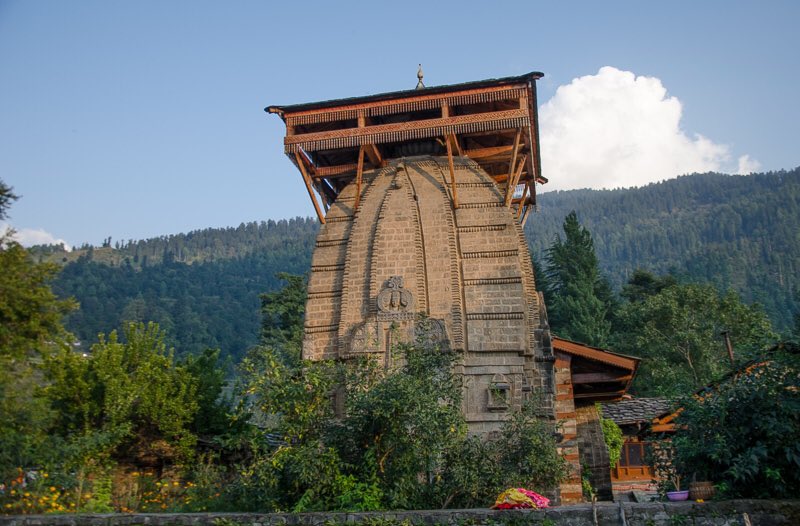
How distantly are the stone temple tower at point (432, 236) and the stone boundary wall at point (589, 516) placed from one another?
17.4ft

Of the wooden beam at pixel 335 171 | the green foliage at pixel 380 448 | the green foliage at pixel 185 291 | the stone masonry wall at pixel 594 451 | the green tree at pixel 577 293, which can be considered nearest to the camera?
the green foliage at pixel 380 448

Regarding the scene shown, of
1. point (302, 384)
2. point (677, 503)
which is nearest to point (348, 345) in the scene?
point (302, 384)

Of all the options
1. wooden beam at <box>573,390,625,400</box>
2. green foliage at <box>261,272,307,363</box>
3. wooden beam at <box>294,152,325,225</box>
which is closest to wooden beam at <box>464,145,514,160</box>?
wooden beam at <box>294,152,325,225</box>

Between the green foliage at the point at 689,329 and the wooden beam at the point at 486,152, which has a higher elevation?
the wooden beam at the point at 486,152

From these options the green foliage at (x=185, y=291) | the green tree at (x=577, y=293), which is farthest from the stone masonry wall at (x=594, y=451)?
the green foliage at (x=185, y=291)

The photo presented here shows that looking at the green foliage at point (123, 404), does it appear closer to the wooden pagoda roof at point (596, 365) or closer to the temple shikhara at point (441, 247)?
the temple shikhara at point (441, 247)

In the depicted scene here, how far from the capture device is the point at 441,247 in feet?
55.6

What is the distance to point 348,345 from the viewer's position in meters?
16.2

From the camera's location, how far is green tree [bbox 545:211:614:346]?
144 feet

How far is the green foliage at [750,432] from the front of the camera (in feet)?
30.7

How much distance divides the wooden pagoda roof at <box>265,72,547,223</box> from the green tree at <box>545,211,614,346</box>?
84.7 ft

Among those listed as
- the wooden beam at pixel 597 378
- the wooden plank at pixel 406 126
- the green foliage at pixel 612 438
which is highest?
the wooden plank at pixel 406 126

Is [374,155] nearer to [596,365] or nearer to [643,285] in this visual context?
[596,365]

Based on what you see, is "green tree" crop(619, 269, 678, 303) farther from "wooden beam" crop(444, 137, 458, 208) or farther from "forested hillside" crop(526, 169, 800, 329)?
"forested hillside" crop(526, 169, 800, 329)
